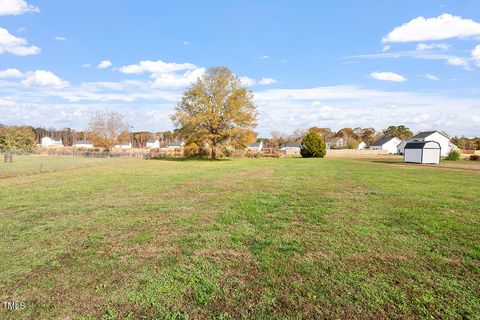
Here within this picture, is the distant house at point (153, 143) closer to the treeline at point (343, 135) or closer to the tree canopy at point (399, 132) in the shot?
the treeline at point (343, 135)

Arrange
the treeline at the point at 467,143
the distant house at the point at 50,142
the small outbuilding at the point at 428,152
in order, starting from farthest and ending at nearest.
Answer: the distant house at the point at 50,142, the treeline at the point at 467,143, the small outbuilding at the point at 428,152

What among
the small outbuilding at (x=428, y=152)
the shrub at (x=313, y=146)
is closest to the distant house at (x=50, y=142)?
the shrub at (x=313, y=146)

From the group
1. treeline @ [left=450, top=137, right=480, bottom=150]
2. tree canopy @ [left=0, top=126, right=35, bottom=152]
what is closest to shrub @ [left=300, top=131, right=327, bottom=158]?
tree canopy @ [left=0, top=126, right=35, bottom=152]

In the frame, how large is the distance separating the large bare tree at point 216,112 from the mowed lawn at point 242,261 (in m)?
27.9

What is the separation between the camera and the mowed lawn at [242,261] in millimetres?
3141

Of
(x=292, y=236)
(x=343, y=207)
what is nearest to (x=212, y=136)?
(x=343, y=207)

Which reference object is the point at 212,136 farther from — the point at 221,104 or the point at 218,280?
the point at 218,280

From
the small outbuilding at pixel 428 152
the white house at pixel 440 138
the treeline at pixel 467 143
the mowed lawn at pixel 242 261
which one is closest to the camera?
the mowed lawn at pixel 242 261

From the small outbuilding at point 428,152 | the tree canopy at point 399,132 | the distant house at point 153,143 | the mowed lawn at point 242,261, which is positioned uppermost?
the tree canopy at point 399,132

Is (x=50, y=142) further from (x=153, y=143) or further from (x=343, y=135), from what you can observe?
(x=343, y=135)

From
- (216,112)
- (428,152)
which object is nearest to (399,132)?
(428,152)

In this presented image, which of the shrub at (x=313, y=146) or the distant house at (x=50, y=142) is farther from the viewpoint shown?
the distant house at (x=50, y=142)

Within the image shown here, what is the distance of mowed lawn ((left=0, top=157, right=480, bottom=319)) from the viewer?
314 centimetres

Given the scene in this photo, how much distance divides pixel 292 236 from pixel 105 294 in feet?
11.0
